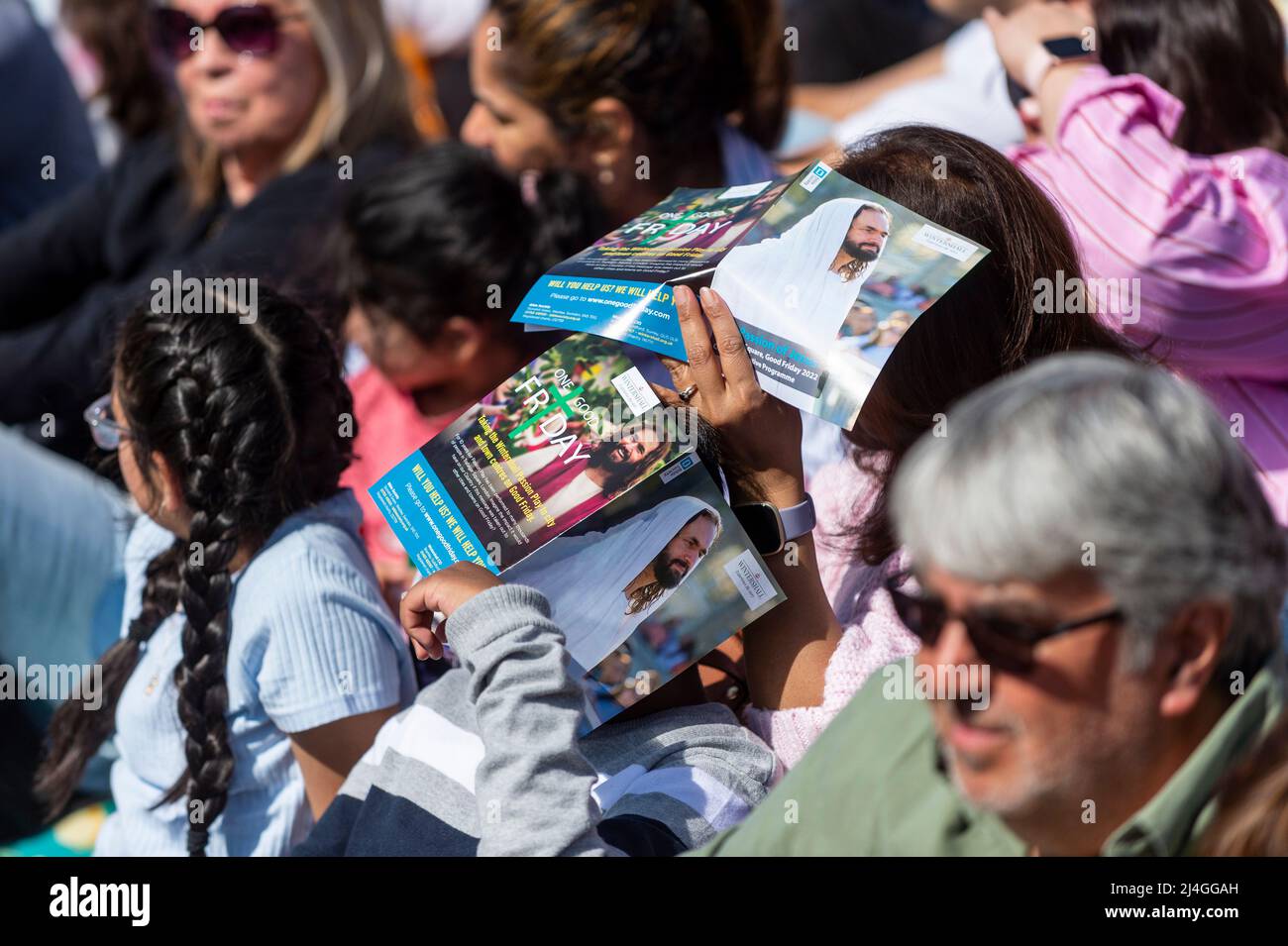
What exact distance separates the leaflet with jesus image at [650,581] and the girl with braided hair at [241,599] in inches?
23.0

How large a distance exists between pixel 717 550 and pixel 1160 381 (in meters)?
0.61

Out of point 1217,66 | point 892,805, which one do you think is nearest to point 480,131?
point 1217,66

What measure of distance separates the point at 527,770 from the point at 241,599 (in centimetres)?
79

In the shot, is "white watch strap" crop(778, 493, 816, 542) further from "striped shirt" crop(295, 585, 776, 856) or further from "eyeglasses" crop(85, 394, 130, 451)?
"eyeglasses" crop(85, 394, 130, 451)

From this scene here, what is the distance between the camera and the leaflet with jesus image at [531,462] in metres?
1.63

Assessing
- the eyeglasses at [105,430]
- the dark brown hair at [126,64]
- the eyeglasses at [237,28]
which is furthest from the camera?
the dark brown hair at [126,64]

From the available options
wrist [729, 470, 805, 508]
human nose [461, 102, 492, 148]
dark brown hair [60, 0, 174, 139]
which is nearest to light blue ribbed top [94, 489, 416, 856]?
wrist [729, 470, 805, 508]

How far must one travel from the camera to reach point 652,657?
1.63 m

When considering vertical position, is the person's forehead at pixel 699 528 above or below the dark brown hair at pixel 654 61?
below

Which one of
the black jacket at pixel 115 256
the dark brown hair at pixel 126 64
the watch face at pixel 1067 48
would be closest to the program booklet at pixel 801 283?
the watch face at pixel 1067 48

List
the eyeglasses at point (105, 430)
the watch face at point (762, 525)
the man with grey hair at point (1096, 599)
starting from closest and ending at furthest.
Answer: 1. the man with grey hair at point (1096, 599)
2. the watch face at point (762, 525)
3. the eyeglasses at point (105, 430)

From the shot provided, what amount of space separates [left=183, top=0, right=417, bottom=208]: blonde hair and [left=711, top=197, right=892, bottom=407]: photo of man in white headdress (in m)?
2.18

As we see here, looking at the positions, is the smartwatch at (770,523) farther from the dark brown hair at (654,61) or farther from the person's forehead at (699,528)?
the dark brown hair at (654,61)

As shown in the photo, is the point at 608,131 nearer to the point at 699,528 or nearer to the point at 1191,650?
the point at 699,528
